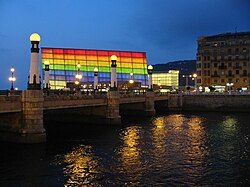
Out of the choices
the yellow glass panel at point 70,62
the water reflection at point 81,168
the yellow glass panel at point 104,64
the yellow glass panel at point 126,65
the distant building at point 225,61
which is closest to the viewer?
the water reflection at point 81,168

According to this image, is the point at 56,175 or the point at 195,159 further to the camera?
the point at 195,159

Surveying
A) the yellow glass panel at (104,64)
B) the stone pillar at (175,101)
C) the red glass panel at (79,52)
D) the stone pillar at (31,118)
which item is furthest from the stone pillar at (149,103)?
the red glass panel at (79,52)

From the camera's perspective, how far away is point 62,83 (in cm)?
10944

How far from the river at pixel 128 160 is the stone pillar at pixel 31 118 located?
935 mm

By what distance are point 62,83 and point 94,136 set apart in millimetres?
72503

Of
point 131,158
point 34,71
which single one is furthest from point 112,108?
point 131,158

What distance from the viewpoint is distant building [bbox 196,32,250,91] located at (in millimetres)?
124250

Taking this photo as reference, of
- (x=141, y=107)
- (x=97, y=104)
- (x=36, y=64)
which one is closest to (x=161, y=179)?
(x=36, y=64)

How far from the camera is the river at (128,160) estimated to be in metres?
21.1

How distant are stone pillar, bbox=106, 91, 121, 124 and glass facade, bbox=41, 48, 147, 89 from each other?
5922cm

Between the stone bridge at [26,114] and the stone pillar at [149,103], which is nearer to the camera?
the stone bridge at [26,114]

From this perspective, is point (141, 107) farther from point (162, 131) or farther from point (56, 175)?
point (56, 175)

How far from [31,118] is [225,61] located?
109081 millimetres

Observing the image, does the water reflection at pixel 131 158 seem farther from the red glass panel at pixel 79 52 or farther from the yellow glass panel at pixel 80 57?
the red glass panel at pixel 79 52
